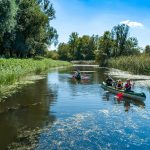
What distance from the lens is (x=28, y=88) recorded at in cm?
3309

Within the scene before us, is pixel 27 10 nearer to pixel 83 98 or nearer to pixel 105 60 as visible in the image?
pixel 83 98

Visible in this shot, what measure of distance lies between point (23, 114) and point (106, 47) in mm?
93846

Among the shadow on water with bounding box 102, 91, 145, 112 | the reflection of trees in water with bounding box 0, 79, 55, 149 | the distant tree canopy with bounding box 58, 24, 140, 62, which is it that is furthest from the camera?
the distant tree canopy with bounding box 58, 24, 140, 62

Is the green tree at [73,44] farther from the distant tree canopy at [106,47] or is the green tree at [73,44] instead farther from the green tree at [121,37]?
the green tree at [121,37]

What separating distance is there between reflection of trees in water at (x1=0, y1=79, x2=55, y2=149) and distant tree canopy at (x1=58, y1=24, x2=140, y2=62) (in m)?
78.1

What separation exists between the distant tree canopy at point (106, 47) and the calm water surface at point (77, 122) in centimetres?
7944

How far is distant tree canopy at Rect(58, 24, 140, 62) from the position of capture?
111 metres

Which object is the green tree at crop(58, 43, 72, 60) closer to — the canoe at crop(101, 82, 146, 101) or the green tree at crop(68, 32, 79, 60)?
the green tree at crop(68, 32, 79, 60)

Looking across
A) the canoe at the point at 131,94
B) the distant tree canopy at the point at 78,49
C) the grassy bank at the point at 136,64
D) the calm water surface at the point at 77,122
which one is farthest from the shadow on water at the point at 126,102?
the distant tree canopy at the point at 78,49

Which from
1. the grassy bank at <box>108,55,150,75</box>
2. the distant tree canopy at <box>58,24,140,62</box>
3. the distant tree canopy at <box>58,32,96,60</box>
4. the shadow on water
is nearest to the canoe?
the shadow on water

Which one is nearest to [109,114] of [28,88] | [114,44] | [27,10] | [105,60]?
[28,88]

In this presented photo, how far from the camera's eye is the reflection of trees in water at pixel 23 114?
16078 mm

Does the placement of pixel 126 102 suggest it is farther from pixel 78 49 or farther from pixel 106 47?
pixel 78 49

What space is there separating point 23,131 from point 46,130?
124 centimetres
